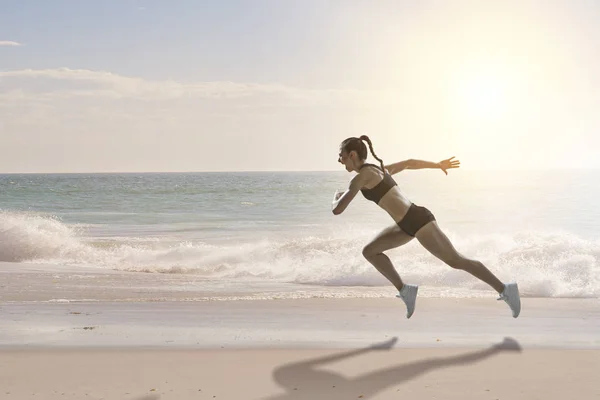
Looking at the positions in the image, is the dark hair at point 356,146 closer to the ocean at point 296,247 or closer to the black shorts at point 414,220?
the black shorts at point 414,220

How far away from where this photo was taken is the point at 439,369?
18.2 feet

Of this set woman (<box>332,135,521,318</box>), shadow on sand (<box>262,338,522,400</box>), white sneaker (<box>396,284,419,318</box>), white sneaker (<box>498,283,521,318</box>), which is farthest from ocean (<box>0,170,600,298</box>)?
shadow on sand (<box>262,338,522,400</box>)

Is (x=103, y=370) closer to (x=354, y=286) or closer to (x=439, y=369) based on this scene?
(x=439, y=369)

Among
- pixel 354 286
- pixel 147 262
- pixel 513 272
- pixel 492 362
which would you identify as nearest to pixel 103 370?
pixel 492 362

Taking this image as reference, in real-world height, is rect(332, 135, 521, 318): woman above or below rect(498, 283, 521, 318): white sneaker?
above

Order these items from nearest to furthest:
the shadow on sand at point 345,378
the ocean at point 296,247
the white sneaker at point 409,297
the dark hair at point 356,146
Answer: the shadow on sand at point 345,378 → the dark hair at point 356,146 → the white sneaker at point 409,297 → the ocean at point 296,247

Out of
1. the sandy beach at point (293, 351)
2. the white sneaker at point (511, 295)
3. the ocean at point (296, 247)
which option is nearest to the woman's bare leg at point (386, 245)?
the sandy beach at point (293, 351)

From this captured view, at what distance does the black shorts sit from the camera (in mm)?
6758

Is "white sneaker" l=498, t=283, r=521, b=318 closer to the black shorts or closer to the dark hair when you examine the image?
the black shorts

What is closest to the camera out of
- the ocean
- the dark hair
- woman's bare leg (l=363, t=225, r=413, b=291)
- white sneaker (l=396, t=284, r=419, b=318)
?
the dark hair

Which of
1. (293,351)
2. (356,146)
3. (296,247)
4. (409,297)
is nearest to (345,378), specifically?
(293,351)

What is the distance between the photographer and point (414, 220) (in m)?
6.76

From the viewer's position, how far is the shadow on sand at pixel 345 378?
4980mm

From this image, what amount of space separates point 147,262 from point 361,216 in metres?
17.0
